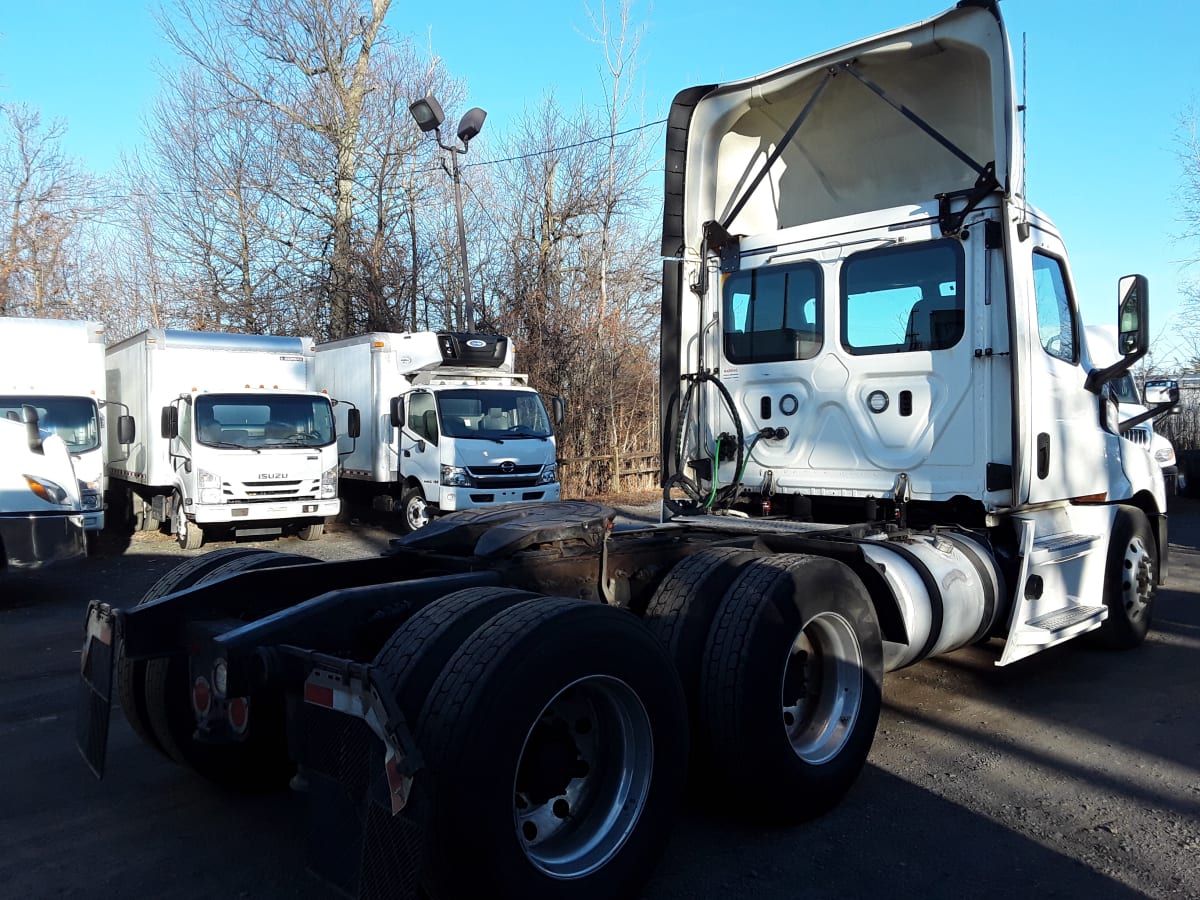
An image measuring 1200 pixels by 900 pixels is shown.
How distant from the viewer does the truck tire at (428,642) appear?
285 centimetres

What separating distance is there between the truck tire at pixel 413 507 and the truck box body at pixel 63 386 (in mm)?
4380

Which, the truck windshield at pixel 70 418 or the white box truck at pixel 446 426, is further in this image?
the white box truck at pixel 446 426

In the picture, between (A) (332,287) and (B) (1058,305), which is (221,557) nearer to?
(B) (1058,305)

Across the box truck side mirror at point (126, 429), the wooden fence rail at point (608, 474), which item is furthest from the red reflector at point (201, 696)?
the wooden fence rail at point (608, 474)

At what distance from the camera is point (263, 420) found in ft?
45.4

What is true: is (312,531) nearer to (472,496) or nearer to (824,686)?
(472,496)

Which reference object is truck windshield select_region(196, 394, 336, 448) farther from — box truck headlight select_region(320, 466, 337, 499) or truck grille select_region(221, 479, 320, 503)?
truck grille select_region(221, 479, 320, 503)

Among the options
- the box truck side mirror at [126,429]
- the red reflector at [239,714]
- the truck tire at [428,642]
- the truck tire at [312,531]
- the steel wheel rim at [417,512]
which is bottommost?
the truck tire at [312,531]

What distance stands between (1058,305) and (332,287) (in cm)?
2057

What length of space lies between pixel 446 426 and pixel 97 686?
1066 centimetres

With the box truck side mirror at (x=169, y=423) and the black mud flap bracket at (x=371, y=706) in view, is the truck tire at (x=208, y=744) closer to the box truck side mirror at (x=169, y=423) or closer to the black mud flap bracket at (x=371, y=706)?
the black mud flap bracket at (x=371, y=706)

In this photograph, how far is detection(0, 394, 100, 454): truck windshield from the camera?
41.6 feet

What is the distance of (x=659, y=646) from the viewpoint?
3.40 meters

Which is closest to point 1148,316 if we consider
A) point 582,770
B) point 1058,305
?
point 1058,305
